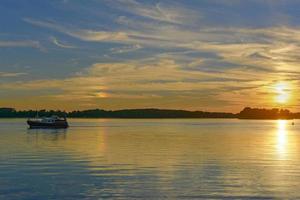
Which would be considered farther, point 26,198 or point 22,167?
point 22,167

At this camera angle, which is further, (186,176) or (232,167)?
(232,167)

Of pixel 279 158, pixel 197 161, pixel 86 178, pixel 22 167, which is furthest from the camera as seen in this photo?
pixel 279 158

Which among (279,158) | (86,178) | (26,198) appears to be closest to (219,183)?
(86,178)

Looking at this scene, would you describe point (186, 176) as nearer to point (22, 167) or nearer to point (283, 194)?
point (283, 194)

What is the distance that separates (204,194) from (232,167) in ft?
55.0

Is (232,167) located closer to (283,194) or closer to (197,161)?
(197,161)

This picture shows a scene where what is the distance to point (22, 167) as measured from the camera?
46.9 meters

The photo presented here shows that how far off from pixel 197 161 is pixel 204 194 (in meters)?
21.3

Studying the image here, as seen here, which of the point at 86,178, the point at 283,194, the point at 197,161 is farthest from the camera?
the point at 197,161

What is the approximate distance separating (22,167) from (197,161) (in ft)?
60.7

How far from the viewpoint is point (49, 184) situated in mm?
35906

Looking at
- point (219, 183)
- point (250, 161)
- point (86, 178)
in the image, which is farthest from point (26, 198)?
point (250, 161)

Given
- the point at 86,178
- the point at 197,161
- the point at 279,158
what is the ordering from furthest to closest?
the point at 279,158, the point at 197,161, the point at 86,178

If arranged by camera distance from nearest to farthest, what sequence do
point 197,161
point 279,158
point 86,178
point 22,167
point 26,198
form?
point 26,198 < point 86,178 < point 22,167 < point 197,161 < point 279,158
